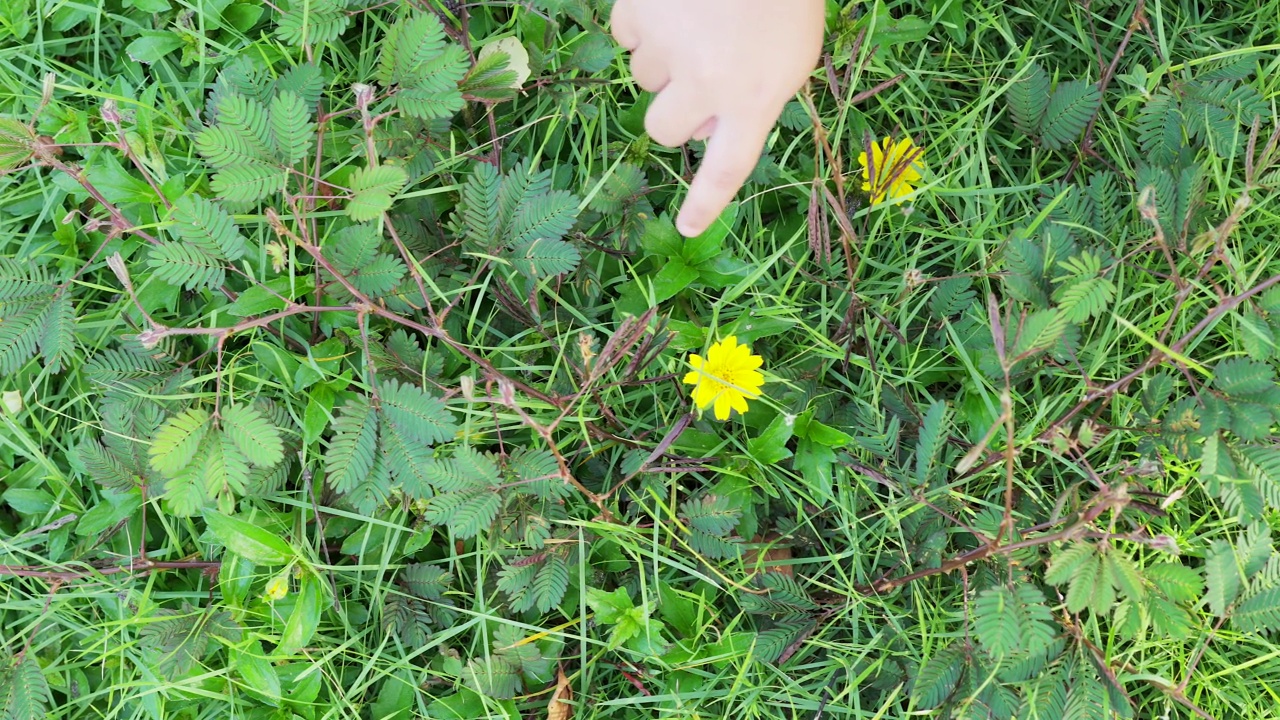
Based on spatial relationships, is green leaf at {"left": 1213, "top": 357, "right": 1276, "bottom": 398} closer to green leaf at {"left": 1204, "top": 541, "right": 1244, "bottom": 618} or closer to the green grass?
the green grass

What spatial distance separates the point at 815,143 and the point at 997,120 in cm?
38

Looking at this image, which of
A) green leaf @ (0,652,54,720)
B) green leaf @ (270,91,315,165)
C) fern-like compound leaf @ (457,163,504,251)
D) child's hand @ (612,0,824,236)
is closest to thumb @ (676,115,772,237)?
child's hand @ (612,0,824,236)

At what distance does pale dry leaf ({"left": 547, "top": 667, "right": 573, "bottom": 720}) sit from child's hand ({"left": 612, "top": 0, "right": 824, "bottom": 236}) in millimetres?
873

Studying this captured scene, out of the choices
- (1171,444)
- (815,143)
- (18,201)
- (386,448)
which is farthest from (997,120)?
(18,201)

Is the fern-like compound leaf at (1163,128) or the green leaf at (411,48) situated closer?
the green leaf at (411,48)

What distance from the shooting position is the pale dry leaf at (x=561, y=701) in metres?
1.57

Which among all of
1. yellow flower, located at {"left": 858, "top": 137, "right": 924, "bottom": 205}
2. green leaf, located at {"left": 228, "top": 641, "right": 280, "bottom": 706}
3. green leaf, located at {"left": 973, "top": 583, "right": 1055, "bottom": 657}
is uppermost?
yellow flower, located at {"left": 858, "top": 137, "right": 924, "bottom": 205}

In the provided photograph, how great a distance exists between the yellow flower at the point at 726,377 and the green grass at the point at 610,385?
0.31 ft

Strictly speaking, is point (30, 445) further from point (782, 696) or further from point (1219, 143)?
point (1219, 143)

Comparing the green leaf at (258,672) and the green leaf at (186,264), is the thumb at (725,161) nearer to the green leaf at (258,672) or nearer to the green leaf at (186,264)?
the green leaf at (186,264)

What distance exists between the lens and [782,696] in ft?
5.24

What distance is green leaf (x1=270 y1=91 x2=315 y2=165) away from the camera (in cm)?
140

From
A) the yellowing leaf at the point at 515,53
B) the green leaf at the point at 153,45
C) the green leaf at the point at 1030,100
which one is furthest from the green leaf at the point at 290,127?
the green leaf at the point at 1030,100

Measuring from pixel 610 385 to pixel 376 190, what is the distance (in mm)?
505
